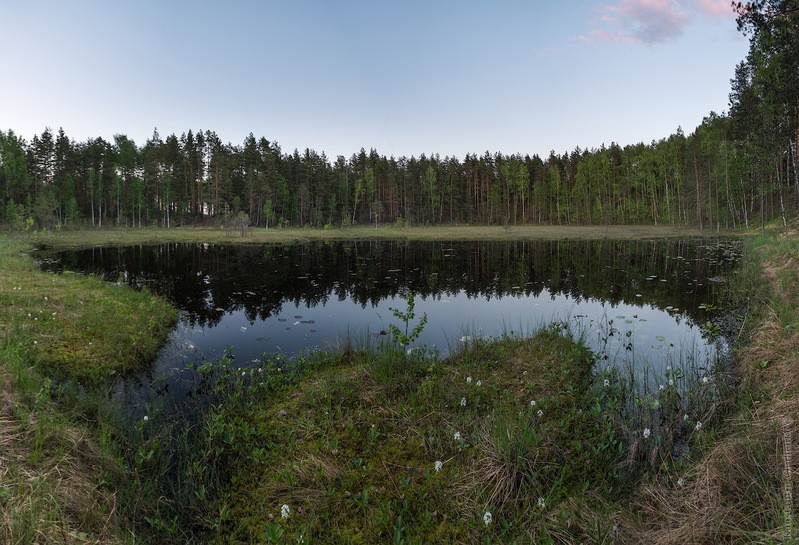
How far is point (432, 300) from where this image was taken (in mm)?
16484

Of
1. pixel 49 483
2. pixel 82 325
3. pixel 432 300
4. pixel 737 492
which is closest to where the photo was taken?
pixel 737 492

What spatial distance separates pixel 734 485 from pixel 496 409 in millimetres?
2858

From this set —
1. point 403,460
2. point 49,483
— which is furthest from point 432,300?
point 49,483

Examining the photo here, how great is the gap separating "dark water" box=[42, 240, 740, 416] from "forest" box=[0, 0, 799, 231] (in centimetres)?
2429

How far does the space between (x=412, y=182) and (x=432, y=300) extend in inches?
3536

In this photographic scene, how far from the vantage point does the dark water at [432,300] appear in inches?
407

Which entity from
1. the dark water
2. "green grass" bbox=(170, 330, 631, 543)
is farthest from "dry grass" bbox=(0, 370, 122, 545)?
the dark water

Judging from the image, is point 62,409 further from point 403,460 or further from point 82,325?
point 82,325

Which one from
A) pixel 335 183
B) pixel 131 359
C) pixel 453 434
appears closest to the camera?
pixel 453 434

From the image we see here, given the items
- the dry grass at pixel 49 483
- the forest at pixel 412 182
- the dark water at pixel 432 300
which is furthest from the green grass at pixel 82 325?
the forest at pixel 412 182

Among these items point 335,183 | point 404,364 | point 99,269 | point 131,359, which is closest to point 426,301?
point 404,364

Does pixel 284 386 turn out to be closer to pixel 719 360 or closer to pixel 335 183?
pixel 719 360

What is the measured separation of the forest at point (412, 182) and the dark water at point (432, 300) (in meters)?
24.3

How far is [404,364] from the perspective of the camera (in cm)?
745
